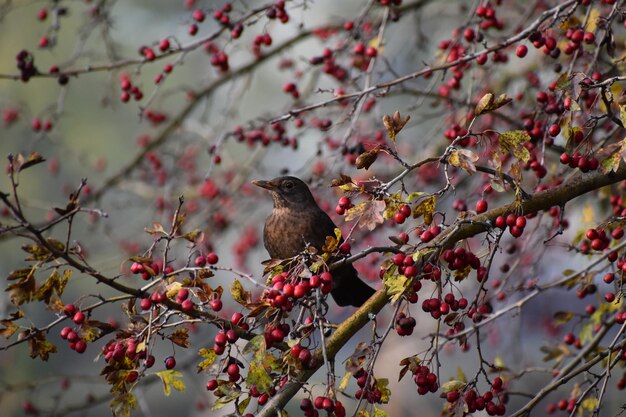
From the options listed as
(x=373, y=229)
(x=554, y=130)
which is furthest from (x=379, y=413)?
(x=554, y=130)

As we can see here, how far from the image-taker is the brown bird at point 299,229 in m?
3.74

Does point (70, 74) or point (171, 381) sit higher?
point (70, 74)

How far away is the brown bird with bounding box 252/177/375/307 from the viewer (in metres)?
3.74

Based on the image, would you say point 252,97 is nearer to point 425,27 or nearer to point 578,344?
point 425,27

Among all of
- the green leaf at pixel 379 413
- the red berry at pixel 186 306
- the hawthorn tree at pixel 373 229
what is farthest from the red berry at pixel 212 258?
the green leaf at pixel 379 413

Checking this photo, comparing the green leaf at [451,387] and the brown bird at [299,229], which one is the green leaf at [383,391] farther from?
the brown bird at [299,229]

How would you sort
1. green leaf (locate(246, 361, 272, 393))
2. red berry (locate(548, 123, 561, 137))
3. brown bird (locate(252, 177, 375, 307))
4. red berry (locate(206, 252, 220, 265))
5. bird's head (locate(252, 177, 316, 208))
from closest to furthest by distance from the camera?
green leaf (locate(246, 361, 272, 393)) < red berry (locate(206, 252, 220, 265)) < red berry (locate(548, 123, 561, 137)) < brown bird (locate(252, 177, 375, 307)) < bird's head (locate(252, 177, 316, 208))

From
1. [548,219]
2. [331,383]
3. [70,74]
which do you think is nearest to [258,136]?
[70,74]

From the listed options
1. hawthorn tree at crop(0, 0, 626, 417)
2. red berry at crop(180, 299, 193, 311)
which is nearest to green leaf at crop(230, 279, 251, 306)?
hawthorn tree at crop(0, 0, 626, 417)

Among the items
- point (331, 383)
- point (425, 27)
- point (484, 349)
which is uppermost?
point (425, 27)

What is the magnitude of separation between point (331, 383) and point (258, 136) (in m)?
2.04

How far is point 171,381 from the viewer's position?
2.10m

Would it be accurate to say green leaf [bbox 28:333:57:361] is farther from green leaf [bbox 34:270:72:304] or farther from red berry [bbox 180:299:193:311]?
red berry [bbox 180:299:193:311]

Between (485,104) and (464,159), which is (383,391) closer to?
(464,159)
